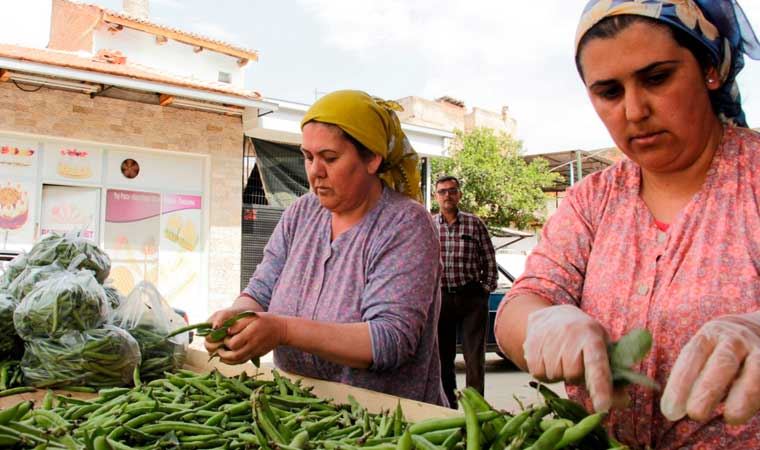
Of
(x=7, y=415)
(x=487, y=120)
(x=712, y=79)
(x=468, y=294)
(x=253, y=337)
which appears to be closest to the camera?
(x=712, y=79)

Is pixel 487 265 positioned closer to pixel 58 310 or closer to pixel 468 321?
pixel 468 321

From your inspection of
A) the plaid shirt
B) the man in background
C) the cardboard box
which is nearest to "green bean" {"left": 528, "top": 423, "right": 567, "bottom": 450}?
the cardboard box

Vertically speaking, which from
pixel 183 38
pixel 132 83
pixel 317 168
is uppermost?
pixel 183 38

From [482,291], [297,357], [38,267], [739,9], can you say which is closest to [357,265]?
[297,357]

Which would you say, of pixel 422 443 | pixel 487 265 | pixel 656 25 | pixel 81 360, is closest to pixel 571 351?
pixel 422 443

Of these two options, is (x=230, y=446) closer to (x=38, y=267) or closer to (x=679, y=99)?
(x=679, y=99)

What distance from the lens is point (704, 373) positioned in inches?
43.5

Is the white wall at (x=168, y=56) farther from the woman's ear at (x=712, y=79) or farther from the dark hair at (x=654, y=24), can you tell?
the woman's ear at (x=712, y=79)

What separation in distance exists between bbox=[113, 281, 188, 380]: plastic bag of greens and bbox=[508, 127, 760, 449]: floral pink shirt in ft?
5.70

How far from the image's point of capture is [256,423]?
1687mm

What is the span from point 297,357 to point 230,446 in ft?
2.16

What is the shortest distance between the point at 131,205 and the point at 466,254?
6003 millimetres

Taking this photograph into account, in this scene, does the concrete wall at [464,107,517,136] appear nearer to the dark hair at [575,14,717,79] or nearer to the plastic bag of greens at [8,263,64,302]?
the plastic bag of greens at [8,263,64,302]

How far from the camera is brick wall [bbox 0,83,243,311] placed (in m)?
9.11
